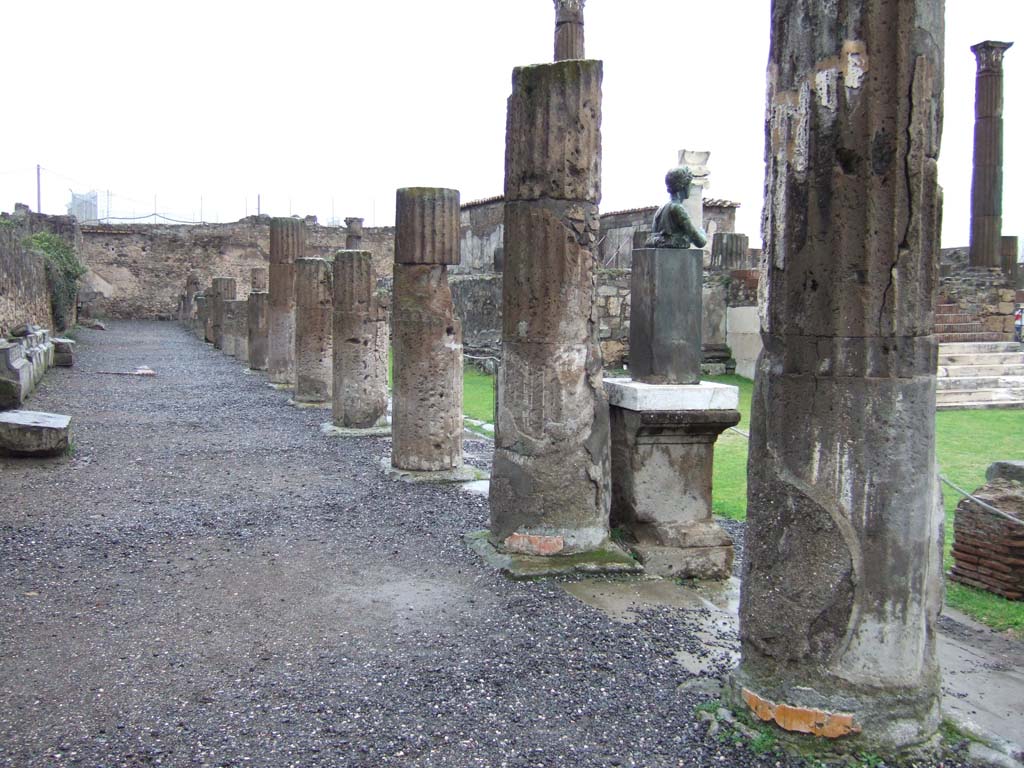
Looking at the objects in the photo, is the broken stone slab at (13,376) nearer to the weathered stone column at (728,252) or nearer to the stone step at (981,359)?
the weathered stone column at (728,252)

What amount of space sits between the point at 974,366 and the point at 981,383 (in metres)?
0.92

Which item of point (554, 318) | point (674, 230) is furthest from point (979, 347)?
point (554, 318)

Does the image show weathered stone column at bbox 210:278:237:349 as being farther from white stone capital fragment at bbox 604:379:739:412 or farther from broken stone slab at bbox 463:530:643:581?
white stone capital fragment at bbox 604:379:739:412

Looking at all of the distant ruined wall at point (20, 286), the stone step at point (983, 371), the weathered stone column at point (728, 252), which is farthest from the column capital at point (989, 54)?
the distant ruined wall at point (20, 286)

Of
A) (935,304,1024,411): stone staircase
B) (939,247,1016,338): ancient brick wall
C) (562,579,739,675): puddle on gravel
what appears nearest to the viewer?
(562,579,739,675): puddle on gravel

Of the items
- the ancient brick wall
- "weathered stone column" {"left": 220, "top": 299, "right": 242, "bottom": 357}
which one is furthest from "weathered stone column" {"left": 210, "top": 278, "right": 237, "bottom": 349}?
the ancient brick wall

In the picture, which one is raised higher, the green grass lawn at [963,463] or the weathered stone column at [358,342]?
the weathered stone column at [358,342]

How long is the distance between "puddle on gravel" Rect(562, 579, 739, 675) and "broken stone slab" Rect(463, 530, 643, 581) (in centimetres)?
13

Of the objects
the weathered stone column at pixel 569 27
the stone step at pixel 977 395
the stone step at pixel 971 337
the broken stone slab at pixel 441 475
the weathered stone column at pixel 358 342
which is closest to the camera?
the broken stone slab at pixel 441 475

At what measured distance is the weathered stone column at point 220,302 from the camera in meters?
25.2

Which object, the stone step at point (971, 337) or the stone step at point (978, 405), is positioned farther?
the stone step at point (971, 337)

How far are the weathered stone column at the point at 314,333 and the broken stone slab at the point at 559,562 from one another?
8.60 meters

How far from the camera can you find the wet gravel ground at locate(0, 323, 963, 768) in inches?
139

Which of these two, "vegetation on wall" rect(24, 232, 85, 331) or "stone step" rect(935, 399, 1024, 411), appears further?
"vegetation on wall" rect(24, 232, 85, 331)
